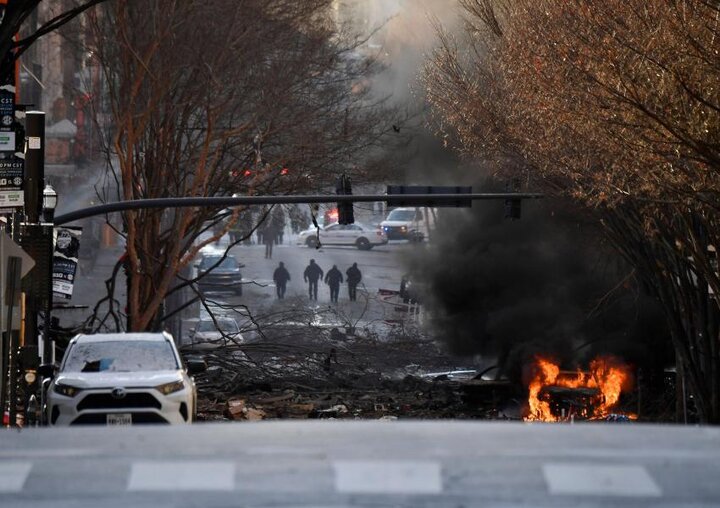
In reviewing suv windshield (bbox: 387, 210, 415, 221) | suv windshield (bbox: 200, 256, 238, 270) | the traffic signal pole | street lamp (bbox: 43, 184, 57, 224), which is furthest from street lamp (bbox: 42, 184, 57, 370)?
suv windshield (bbox: 387, 210, 415, 221)

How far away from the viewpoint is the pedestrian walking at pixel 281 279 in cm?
5462

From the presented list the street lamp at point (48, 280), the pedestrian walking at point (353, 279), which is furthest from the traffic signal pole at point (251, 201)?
the pedestrian walking at point (353, 279)

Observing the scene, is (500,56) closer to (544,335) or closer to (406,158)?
(406,158)

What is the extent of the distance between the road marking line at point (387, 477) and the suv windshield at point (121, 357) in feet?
44.8

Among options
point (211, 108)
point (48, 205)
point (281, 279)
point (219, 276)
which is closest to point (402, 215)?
point (281, 279)

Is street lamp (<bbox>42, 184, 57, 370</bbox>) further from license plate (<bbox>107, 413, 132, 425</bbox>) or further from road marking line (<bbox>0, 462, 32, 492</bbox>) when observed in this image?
road marking line (<bbox>0, 462, 32, 492</bbox>)

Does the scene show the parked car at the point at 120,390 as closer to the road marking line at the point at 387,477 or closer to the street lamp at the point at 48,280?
the street lamp at the point at 48,280

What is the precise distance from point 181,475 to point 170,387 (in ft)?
43.1

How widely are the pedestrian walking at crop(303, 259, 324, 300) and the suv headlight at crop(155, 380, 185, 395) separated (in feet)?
125

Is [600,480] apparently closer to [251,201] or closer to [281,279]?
[251,201]

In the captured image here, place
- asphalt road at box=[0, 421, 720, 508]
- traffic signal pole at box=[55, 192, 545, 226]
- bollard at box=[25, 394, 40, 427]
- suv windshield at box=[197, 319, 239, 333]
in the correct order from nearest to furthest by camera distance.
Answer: asphalt road at box=[0, 421, 720, 508]
bollard at box=[25, 394, 40, 427]
traffic signal pole at box=[55, 192, 545, 226]
suv windshield at box=[197, 319, 239, 333]

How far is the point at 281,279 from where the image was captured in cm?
5484

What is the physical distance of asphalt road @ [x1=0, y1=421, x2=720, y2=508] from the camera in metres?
2.43

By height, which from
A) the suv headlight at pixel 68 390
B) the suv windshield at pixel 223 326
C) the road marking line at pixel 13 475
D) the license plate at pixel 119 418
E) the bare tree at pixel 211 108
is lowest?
the suv windshield at pixel 223 326
